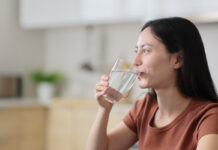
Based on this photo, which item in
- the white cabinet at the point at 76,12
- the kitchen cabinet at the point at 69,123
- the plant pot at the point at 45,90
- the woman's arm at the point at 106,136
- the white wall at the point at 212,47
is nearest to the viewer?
the woman's arm at the point at 106,136

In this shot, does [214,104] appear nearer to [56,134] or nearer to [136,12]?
[136,12]

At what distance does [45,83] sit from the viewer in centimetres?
435

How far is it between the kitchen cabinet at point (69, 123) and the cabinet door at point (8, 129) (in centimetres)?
35

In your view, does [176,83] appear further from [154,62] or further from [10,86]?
[10,86]

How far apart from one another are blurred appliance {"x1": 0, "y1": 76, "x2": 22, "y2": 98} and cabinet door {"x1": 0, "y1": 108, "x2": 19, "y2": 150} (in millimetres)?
504

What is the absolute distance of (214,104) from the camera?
4.32ft

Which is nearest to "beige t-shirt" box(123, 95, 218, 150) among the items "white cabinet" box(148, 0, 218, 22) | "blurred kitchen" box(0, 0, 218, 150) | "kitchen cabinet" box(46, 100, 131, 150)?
"white cabinet" box(148, 0, 218, 22)

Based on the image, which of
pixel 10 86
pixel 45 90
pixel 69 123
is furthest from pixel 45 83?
pixel 69 123

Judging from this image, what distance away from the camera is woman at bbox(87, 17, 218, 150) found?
1311mm

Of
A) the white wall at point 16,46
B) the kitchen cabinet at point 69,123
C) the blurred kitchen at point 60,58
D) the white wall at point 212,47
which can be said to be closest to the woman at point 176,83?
the white wall at point 212,47

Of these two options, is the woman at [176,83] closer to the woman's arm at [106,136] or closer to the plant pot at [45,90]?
the woman's arm at [106,136]

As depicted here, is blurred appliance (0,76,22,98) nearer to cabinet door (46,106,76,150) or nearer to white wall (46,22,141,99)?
white wall (46,22,141,99)

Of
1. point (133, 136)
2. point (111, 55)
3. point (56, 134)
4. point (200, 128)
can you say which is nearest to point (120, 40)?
point (111, 55)

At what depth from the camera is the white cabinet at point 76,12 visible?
3543 millimetres
